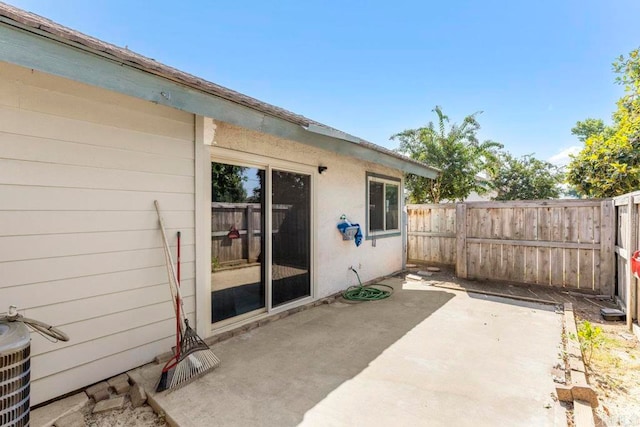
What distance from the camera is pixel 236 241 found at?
383 cm

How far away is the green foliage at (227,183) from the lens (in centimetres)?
360

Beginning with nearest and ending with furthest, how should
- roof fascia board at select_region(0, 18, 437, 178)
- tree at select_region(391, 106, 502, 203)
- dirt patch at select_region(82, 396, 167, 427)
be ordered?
roof fascia board at select_region(0, 18, 437, 178)
dirt patch at select_region(82, 396, 167, 427)
tree at select_region(391, 106, 502, 203)

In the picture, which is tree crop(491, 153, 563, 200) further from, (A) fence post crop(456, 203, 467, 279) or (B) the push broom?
(B) the push broom

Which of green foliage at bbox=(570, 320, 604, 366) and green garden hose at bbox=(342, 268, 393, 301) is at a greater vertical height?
green foliage at bbox=(570, 320, 604, 366)

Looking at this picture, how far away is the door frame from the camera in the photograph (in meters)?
3.43

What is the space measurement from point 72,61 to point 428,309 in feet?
16.8

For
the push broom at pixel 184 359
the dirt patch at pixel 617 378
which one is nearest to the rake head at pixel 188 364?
the push broom at pixel 184 359

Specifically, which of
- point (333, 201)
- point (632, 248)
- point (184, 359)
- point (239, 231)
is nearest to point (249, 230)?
point (239, 231)

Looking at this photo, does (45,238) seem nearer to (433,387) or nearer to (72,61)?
(72,61)

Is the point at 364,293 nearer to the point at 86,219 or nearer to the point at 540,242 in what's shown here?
the point at 540,242

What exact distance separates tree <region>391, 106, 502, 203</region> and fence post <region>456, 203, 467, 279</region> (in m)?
4.20

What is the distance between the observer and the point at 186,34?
25.0ft

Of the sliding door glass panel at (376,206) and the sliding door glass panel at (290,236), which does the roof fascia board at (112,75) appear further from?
the sliding door glass panel at (376,206)

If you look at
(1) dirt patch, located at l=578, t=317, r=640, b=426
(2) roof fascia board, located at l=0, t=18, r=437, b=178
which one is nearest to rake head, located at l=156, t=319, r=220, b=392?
(2) roof fascia board, located at l=0, t=18, r=437, b=178
